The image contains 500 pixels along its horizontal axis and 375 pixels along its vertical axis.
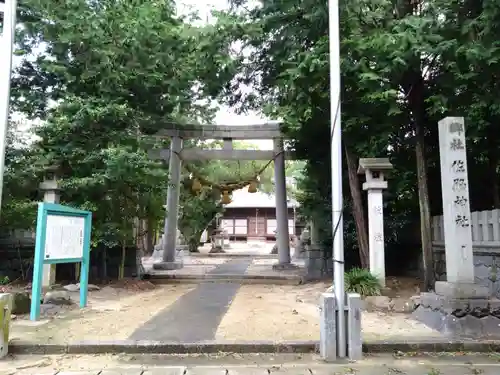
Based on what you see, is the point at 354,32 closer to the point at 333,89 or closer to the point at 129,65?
the point at 333,89

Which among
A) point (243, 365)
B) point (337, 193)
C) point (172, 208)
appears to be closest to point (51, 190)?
point (172, 208)

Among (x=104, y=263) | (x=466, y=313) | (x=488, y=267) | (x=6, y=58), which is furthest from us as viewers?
(x=104, y=263)

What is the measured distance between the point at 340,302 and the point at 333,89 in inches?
101

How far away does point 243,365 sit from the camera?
14.8ft

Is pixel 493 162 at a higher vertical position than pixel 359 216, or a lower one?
higher

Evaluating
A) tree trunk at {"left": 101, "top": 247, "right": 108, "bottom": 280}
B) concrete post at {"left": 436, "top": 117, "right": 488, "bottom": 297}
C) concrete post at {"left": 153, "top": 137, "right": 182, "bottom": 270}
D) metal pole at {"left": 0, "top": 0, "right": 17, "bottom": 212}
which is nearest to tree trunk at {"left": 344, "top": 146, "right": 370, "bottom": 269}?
concrete post at {"left": 436, "top": 117, "right": 488, "bottom": 297}

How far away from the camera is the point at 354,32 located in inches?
288

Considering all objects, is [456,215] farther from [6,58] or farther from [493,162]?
[6,58]

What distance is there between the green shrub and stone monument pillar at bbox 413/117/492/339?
1302mm

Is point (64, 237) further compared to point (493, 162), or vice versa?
point (493, 162)

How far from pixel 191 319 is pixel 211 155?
770 cm

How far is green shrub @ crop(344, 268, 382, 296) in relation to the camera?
25.1 ft

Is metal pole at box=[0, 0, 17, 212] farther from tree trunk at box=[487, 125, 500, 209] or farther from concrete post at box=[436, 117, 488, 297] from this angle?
tree trunk at box=[487, 125, 500, 209]

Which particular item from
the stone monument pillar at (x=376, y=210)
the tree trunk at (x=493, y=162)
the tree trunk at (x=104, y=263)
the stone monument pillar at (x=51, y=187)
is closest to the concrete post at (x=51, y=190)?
the stone monument pillar at (x=51, y=187)
